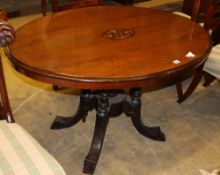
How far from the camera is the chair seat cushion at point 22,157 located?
1.07 m

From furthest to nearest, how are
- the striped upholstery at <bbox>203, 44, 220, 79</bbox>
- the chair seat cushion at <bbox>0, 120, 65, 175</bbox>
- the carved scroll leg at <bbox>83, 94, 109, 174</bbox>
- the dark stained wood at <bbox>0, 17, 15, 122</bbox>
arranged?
the striped upholstery at <bbox>203, 44, 220, 79</bbox>
the carved scroll leg at <bbox>83, 94, 109, 174</bbox>
the dark stained wood at <bbox>0, 17, 15, 122</bbox>
the chair seat cushion at <bbox>0, 120, 65, 175</bbox>

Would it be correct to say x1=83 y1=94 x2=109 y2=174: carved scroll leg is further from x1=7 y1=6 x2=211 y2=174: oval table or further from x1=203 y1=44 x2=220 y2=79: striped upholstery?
x1=203 y1=44 x2=220 y2=79: striped upholstery

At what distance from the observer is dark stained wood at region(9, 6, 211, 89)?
125 cm

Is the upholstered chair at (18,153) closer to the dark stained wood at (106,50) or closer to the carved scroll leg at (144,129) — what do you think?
the dark stained wood at (106,50)

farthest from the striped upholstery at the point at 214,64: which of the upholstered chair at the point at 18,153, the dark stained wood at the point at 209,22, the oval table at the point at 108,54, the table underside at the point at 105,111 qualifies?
the upholstered chair at the point at 18,153

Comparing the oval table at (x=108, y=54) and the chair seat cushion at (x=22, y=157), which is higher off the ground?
the oval table at (x=108, y=54)

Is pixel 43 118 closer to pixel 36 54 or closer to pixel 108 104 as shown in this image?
pixel 108 104

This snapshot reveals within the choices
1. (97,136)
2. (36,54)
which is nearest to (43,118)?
(97,136)

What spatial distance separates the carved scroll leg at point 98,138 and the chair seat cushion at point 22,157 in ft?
1.99

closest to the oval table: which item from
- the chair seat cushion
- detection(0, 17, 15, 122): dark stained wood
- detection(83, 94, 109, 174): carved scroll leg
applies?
detection(83, 94, 109, 174): carved scroll leg

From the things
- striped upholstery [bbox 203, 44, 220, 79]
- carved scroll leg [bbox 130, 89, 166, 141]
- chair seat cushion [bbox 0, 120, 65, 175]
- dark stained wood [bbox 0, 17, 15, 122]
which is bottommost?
carved scroll leg [bbox 130, 89, 166, 141]

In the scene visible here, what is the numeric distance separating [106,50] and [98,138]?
60 cm

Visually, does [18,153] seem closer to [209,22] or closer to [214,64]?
[214,64]

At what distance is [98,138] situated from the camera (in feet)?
5.94
